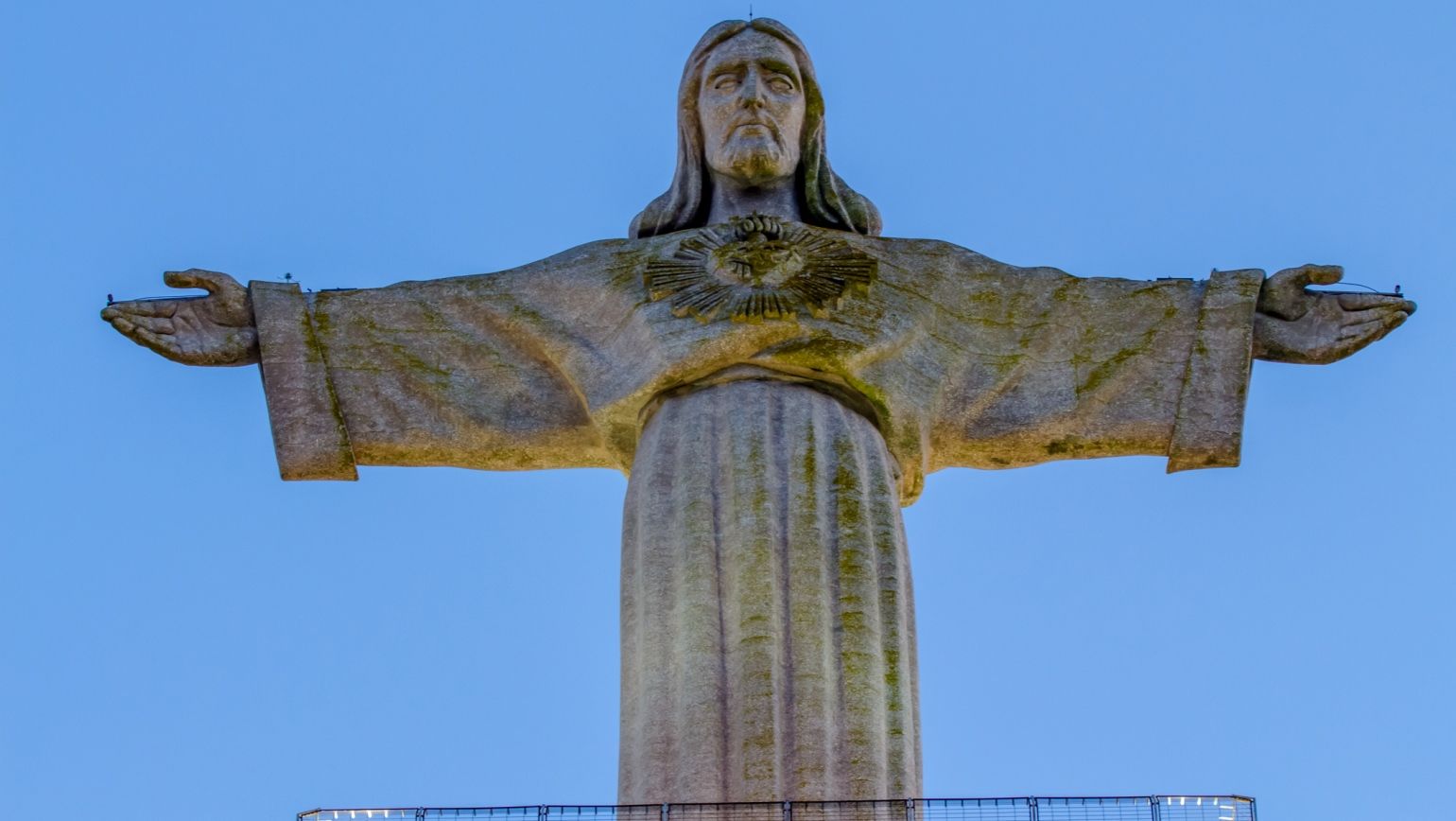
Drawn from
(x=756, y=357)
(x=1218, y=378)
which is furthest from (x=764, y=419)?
(x=1218, y=378)

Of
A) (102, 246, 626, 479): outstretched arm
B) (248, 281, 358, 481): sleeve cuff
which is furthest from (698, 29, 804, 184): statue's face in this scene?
(248, 281, 358, 481): sleeve cuff

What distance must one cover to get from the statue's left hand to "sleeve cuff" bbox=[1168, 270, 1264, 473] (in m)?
0.09

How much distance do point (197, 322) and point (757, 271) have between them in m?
2.84

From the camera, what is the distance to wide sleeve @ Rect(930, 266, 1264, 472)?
1506cm

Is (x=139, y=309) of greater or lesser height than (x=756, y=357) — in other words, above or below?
above

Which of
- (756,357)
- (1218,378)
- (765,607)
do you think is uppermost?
(1218,378)

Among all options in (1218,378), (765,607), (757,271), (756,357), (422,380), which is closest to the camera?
(765,607)

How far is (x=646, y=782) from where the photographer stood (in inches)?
517

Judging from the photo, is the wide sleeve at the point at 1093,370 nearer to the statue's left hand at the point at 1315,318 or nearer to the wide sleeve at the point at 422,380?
the statue's left hand at the point at 1315,318

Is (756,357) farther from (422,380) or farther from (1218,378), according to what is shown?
(1218,378)

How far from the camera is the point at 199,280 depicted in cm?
1520

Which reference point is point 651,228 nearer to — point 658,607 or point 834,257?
point 834,257

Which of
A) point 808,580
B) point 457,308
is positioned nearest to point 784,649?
point 808,580

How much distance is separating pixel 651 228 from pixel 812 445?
2126mm
